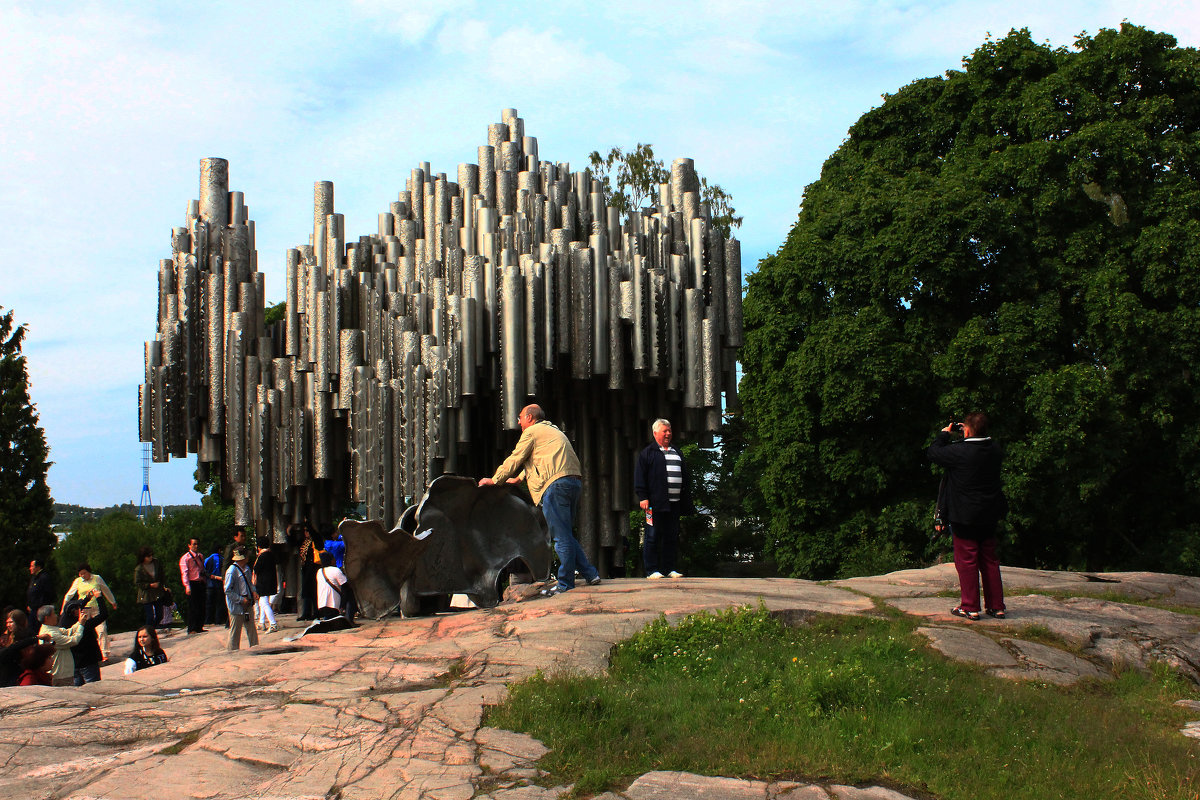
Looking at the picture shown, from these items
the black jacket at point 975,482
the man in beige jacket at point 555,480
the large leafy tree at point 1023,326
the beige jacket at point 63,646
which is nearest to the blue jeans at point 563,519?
the man in beige jacket at point 555,480

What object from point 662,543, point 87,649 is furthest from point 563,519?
point 87,649

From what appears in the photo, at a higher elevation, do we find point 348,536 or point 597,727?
point 348,536

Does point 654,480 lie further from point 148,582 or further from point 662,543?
point 148,582

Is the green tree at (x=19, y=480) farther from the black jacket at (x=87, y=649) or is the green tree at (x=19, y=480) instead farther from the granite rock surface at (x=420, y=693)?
the granite rock surface at (x=420, y=693)

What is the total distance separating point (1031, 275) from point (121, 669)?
15995mm

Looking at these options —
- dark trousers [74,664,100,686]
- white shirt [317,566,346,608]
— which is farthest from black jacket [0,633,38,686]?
white shirt [317,566,346,608]

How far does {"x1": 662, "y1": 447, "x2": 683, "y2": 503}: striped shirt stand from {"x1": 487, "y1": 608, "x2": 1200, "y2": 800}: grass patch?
10.1 ft

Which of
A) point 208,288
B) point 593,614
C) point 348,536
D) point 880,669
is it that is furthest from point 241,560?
point 880,669

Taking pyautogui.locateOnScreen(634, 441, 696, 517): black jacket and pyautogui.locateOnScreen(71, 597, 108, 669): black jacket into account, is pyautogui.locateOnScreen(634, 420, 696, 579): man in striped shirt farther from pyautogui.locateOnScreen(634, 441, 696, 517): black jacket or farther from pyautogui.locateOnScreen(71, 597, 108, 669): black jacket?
pyautogui.locateOnScreen(71, 597, 108, 669): black jacket

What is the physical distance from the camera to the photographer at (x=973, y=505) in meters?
7.94

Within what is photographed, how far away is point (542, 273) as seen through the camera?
1257cm

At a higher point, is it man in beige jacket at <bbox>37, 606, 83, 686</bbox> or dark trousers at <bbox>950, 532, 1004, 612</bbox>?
dark trousers at <bbox>950, 532, 1004, 612</bbox>

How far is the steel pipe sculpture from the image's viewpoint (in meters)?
12.3

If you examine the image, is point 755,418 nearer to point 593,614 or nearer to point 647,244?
point 647,244
